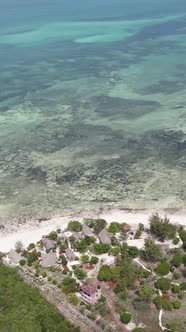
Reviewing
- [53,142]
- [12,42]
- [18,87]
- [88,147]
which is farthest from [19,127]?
[12,42]


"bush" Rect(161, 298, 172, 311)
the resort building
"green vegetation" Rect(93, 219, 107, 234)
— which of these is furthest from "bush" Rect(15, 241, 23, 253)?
"bush" Rect(161, 298, 172, 311)

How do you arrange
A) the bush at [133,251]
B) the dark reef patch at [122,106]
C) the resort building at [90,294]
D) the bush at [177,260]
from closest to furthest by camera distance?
the resort building at [90,294] < the bush at [177,260] < the bush at [133,251] < the dark reef patch at [122,106]

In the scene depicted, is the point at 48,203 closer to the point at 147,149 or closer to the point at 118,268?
the point at 118,268

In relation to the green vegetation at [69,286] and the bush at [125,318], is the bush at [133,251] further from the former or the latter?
the bush at [125,318]

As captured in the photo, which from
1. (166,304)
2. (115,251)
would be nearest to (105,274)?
(115,251)

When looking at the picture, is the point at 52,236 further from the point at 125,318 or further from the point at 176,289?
the point at 176,289

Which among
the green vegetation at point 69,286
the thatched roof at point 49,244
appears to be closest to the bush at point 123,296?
the green vegetation at point 69,286
